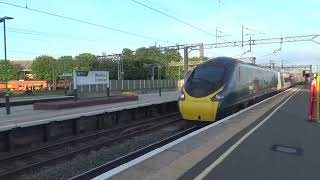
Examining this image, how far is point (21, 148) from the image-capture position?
50.9ft

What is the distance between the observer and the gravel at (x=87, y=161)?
11367 millimetres

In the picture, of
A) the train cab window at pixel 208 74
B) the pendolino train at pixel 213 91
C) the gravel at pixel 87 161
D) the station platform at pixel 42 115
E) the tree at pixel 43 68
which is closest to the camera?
the gravel at pixel 87 161

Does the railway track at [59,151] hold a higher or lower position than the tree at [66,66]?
lower

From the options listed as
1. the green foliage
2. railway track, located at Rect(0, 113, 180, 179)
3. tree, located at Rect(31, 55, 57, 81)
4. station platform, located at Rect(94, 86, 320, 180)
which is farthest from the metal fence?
tree, located at Rect(31, 55, 57, 81)

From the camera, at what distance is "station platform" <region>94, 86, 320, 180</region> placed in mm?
7957

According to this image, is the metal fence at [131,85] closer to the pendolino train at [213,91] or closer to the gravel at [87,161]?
the pendolino train at [213,91]

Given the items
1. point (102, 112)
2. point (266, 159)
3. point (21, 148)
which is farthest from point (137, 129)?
point (266, 159)

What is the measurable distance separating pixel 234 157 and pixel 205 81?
986 centimetres

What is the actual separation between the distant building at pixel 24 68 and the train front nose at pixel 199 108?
456 ft

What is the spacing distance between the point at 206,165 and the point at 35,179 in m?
4.53

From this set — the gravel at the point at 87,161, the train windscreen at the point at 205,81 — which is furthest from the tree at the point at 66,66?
the gravel at the point at 87,161

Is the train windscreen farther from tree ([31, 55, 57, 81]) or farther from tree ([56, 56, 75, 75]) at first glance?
tree ([31, 55, 57, 81])

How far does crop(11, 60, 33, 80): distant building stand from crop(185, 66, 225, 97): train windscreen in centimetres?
13797

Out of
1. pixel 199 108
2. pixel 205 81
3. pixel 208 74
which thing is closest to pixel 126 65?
pixel 208 74
